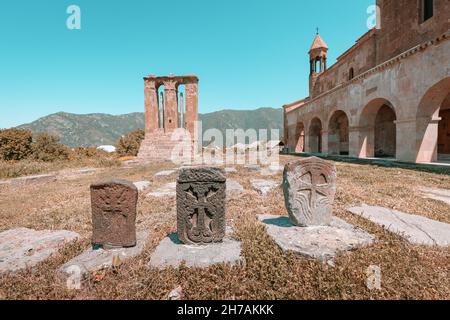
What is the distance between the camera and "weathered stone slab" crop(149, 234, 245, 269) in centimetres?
195

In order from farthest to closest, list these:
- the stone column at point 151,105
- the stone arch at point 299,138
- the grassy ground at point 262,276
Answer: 1. the stone arch at point 299,138
2. the stone column at point 151,105
3. the grassy ground at point 262,276

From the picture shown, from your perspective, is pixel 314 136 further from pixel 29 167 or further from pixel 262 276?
pixel 29 167

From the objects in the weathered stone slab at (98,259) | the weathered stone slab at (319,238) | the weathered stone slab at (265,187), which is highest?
the weathered stone slab at (265,187)

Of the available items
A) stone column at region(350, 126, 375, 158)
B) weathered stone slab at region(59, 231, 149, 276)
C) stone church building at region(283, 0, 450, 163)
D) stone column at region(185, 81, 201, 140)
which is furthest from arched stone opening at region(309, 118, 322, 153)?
weathered stone slab at region(59, 231, 149, 276)

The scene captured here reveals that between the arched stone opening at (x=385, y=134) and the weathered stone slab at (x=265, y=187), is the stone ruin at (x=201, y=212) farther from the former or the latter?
the arched stone opening at (x=385, y=134)

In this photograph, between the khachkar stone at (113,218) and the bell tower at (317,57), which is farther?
the bell tower at (317,57)

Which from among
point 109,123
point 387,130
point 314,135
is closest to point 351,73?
point 314,135

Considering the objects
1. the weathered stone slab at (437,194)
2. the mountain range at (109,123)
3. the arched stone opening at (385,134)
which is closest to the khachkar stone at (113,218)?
the weathered stone slab at (437,194)

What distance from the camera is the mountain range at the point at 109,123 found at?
122688mm

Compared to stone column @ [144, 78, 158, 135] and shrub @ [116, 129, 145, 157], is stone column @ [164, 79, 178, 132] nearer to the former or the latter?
stone column @ [144, 78, 158, 135]

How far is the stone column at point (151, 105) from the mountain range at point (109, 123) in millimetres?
98146

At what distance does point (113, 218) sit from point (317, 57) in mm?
24738

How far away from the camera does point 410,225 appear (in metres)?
2.72
